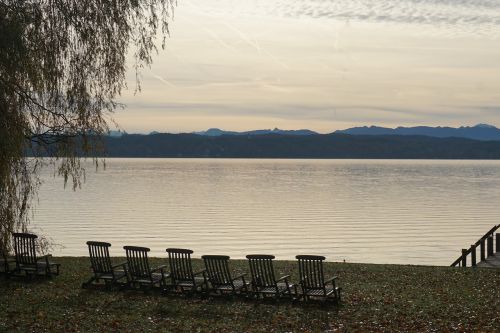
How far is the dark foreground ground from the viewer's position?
43.0 ft

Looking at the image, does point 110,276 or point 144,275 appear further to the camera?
point 110,276

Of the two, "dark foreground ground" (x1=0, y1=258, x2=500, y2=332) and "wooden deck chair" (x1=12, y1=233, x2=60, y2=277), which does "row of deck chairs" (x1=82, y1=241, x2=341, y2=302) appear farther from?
"wooden deck chair" (x1=12, y1=233, x2=60, y2=277)

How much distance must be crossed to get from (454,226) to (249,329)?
5354 cm

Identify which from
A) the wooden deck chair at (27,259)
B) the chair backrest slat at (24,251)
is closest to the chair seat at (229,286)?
the wooden deck chair at (27,259)

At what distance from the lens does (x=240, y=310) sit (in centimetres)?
1473

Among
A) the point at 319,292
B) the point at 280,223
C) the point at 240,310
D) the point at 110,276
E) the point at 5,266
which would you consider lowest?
the point at 280,223

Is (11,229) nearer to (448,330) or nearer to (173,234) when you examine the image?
(448,330)

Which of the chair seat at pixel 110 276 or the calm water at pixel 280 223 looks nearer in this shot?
the chair seat at pixel 110 276

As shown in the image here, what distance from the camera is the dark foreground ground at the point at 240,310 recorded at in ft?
43.0

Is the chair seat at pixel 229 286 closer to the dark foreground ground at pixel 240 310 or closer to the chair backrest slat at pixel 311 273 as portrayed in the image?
the dark foreground ground at pixel 240 310

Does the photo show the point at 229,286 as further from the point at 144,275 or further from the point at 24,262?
the point at 24,262

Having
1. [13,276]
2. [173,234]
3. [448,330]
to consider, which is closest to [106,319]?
[13,276]

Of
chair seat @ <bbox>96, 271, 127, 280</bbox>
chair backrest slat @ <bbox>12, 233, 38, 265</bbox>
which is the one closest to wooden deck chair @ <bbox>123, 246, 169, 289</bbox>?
chair seat @ <bbox>96, 271, 127, 280</bbox>

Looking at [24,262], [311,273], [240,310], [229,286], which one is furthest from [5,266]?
[311,273]
